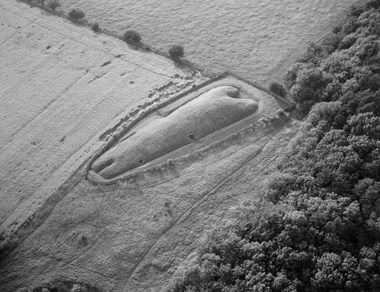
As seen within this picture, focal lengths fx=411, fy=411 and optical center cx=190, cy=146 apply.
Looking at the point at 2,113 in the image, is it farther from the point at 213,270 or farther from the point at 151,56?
the point at 213,270

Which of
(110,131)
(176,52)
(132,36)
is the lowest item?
(110,131)

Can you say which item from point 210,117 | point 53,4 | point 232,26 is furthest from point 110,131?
point 53,4

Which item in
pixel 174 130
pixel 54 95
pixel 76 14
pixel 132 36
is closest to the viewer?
pixel 174 130

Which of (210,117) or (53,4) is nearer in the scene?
(210,117)

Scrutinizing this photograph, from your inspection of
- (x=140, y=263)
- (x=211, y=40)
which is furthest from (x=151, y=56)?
(x=140, y=263)

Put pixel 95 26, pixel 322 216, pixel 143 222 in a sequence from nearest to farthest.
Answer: pixel 322 216 < pixel 143 222 < pixel 95 26

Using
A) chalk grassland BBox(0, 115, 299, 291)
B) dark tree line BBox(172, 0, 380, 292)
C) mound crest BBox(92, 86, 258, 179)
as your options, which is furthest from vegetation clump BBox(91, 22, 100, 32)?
dark tree line BBox(172, 0, 380, 292)

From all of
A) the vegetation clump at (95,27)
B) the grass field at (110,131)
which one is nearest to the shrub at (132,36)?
the grass field at (110,131)

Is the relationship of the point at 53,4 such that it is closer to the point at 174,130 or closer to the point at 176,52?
the point at 176,52
